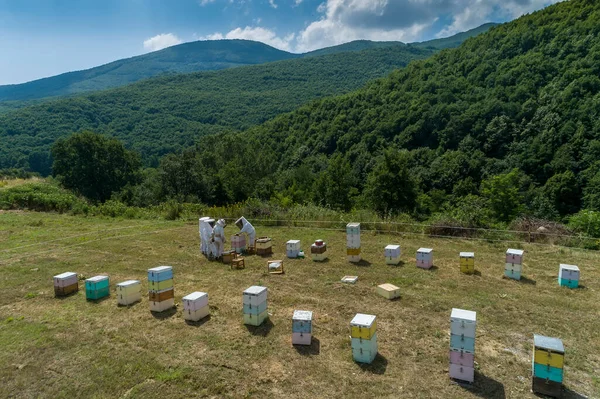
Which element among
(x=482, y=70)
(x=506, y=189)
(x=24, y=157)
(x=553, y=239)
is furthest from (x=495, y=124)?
(x=24, y=157)

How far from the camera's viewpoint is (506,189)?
85.7ft

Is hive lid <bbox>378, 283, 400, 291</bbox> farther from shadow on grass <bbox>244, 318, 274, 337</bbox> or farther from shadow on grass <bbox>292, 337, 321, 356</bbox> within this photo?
shadow on grass <bbox>244, 318, 274, 337</bbox>

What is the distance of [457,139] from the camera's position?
6088cm

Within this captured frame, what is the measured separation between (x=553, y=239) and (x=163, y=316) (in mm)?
16166

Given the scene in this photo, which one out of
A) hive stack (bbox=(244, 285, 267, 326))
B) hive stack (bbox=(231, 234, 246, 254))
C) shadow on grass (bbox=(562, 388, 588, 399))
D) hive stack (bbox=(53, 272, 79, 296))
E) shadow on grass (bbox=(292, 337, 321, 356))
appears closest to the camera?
shadow on grass (bbox=(562, 388, 588, 399))

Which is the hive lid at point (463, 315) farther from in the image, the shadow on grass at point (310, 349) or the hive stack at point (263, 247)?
the hive stack at point (263, 247)

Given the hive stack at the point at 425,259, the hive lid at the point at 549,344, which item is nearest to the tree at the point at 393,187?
the hive stack at the point at 425,259

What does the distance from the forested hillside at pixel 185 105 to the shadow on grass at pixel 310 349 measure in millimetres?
95140

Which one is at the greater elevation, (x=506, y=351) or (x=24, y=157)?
(x=24, y=157)

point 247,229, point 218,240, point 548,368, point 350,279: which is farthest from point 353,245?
point 548,368

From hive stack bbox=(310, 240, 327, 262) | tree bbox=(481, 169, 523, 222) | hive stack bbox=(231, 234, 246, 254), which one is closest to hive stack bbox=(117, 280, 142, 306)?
hive stack bbox=(231, 234, 246, 254)

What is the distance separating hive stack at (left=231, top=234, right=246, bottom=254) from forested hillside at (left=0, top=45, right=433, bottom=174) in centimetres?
8689

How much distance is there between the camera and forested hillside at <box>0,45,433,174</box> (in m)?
97.1

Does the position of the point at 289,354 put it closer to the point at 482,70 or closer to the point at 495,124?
the point at 495,124
